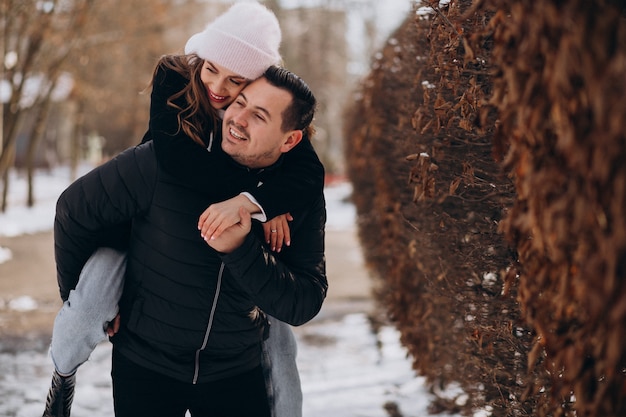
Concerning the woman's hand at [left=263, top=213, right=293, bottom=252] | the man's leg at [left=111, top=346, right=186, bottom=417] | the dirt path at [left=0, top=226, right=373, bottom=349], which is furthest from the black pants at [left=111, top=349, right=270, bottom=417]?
the dirt path at [left=0, top=226, right=373, bottom=349]

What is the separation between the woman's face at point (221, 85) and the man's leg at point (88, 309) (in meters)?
0.65

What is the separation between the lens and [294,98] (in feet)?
8.48

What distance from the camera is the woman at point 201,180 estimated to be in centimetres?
252

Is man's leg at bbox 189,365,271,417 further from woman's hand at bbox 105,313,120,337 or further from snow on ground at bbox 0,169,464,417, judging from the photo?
snow on ground at bbox 0,169,464,417

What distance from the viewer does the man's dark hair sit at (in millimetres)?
2570

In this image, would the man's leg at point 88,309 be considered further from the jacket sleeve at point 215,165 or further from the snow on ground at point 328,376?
the snow on ground at point 328,376

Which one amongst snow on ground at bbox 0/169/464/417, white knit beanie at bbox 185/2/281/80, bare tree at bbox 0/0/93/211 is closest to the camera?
white knit beanie at bbox 185/2/281/80

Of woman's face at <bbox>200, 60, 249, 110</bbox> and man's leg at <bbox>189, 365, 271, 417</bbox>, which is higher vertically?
woman's face at <bbox>200, 60, 249, 110</bbox>

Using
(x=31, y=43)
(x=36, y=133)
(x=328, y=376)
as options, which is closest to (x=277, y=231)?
(x=328, y=376)

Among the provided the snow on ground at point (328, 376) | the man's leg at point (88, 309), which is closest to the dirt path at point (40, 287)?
the snow on ground at point (328, 376)

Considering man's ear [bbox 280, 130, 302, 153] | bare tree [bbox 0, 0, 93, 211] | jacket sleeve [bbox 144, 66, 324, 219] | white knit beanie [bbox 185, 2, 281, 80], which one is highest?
bare tree [bbox 0, 0, 93, 211]

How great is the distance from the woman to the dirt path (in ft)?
15.1

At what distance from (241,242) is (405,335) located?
3.20m

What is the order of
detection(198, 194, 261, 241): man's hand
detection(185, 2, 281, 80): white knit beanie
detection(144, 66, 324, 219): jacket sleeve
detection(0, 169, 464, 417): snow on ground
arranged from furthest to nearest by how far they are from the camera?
detection(0, 169, 464, 417): snow on ground < detection(185, 2, 281, 80): white knit beanie < detection(144, 66, 324, 219): jacket sleeve < detection(198, 194, 261, 241): man's hand
